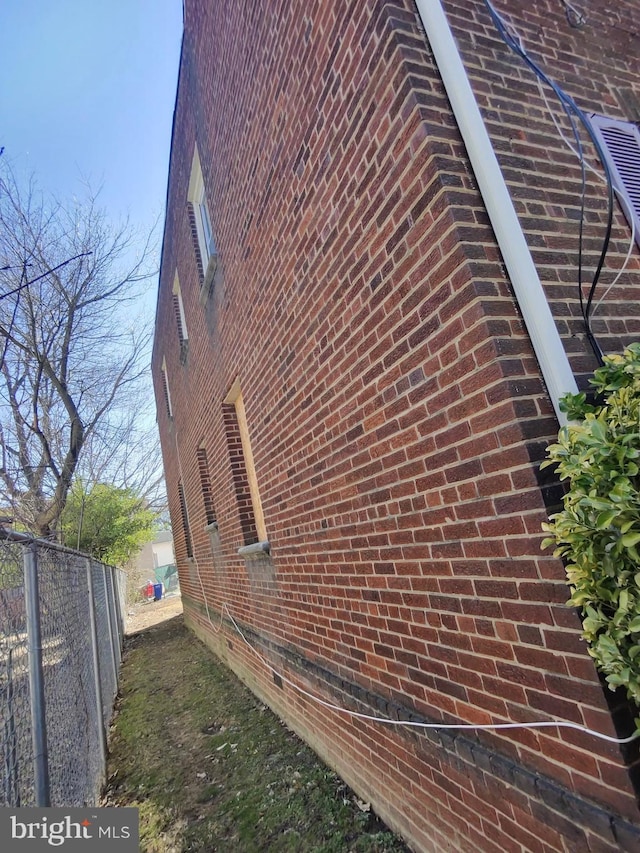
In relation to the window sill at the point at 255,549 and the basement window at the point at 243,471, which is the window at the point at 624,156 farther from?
the basement window at the point at 243,471

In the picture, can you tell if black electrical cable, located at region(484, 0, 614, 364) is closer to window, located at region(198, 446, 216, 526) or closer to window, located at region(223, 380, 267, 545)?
window, located at region(223, 380, 267, 545)

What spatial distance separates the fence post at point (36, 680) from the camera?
86.7 inches

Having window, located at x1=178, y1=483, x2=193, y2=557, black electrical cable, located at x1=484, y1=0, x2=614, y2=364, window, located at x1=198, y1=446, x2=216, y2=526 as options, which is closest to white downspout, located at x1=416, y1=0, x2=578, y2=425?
black electrical cable, located at x1=484, y1=0, x2=614, y2=364

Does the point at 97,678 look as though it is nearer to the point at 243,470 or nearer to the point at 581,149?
the point at 243,470

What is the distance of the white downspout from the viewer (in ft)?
5.92

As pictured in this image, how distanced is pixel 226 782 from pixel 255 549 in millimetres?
1950

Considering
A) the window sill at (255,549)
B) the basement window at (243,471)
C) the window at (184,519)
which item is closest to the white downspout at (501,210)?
the window sill at (255,549)

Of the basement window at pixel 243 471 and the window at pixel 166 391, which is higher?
the window at pixel 166 391

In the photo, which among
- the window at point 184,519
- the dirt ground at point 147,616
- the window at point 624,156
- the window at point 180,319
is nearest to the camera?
the window at point 624,156

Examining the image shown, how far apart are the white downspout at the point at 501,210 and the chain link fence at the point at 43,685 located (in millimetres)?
2355

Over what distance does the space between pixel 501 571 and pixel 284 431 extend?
2.43 m

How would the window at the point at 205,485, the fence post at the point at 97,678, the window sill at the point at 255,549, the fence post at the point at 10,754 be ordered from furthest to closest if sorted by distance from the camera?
the window at the point at 205,485 → the window sill at the point at 255,549 → the fence post at the point at 97,678 → the fence post at the point at 10,754

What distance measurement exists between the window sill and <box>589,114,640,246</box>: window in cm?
383

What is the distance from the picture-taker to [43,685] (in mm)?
2361
